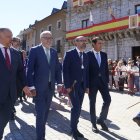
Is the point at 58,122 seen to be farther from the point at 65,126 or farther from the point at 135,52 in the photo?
the point at 135,52

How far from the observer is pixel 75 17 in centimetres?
3516

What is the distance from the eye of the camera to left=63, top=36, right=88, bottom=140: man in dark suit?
5.86 m

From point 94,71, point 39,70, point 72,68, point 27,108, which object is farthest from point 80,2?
point 39,70

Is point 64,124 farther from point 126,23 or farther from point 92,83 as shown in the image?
point 126,23

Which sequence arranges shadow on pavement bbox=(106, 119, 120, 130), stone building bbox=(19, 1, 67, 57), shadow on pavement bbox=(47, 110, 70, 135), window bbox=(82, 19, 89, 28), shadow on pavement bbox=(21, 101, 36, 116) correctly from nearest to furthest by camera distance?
shadow on pavement bbox=(47, 110, 70, 135)
shadow on pavement bbox=(106, 119, 120, 130)
shadow on pavement bbox=(21, 101, 36, 116)
window bbox=(82, 19, 89, 28)
stone building bbox=(19, 1, 67, 57)

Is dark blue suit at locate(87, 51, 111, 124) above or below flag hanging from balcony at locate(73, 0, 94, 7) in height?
below

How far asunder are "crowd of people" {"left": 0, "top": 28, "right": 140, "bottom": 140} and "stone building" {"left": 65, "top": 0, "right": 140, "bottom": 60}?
18.3m

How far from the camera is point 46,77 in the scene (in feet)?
17.5

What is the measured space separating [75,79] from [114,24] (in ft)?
69.5

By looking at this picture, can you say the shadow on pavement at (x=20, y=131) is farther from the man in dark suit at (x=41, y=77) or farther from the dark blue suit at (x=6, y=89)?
the dark blue suit at (x=6, y=89)

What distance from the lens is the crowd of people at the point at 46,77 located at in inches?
178

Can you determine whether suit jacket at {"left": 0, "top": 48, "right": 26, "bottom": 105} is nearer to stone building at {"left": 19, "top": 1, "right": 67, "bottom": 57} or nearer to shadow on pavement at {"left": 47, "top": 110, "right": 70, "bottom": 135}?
shadow on pavement at {"left": 47, "top": 110, "right": 70, "bottom": 135}

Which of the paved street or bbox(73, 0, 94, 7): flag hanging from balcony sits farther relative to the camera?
bbox(73, 0, 94, 7): flag hanging from balcony

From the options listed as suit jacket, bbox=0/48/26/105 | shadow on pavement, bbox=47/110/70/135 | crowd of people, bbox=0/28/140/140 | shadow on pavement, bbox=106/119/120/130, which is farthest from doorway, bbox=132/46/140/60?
suit jacket, bbox=0/48/26/105
